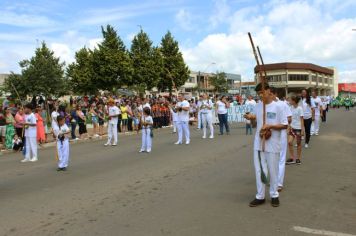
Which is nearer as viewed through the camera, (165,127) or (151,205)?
(151,205)

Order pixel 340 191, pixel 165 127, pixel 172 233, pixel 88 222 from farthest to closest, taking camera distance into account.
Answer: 1. pixel 165 127
2. pixel 340 191
3. pixel 88 222
4. pixel 172 233

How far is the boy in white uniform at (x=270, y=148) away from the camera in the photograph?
6125 millimetres

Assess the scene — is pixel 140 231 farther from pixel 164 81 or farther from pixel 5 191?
pixel 164 81

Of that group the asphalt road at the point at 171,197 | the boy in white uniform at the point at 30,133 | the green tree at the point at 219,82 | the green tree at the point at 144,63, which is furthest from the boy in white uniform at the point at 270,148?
the green tree at the point at 219,82

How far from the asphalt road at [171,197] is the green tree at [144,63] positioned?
1353 inches

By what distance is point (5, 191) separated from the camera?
7.92 m

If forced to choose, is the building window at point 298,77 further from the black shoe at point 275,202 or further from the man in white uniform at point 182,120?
the black shoe at point 275,202

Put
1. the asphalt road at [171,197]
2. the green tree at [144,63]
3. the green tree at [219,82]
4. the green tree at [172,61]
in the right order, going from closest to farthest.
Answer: the asphalt road at [171,197]
the green tree at [144,63]
the green tree at [172,61]
the green tree at [219,82]

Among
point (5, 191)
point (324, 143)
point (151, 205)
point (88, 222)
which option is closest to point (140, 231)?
point (88, 222)

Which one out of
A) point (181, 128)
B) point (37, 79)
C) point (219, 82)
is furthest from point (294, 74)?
point (181, 128)

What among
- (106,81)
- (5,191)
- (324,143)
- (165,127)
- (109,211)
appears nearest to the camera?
(109,211)

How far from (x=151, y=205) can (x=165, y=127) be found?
60.9ft

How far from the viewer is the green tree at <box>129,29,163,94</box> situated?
151 ft

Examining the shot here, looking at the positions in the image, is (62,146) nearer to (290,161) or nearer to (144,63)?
(290,161)
